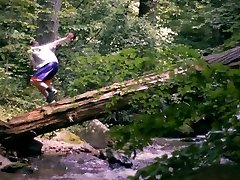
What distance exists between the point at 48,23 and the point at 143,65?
8176 mm

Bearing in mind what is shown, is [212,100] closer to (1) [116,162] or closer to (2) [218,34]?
(1) [116,162]

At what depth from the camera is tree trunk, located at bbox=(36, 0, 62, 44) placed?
12.3 meters

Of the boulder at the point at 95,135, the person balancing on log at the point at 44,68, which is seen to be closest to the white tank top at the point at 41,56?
the person balancing on log at the point at 44,68

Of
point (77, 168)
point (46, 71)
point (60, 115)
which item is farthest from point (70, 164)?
point (46, 71)

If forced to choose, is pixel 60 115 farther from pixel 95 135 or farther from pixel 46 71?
pixel 95 135

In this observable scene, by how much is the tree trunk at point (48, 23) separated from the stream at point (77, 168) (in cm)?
482

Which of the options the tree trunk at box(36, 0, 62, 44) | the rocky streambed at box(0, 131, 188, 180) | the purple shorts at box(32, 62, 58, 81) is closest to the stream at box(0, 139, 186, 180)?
the rocky streambed at box(0, 131, 188, 180)

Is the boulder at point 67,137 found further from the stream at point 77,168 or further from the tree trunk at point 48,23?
the tree trunk at point 48,23

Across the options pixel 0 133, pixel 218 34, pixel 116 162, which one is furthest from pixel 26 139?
pixel 218 34

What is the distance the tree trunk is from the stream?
4820 millimetres

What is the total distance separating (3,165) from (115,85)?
201 cm

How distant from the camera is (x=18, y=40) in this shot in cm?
1091

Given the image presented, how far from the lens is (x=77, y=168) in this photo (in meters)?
7.35

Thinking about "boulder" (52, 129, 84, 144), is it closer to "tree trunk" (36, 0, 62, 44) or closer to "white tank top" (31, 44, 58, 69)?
"white tank top" (31, 44, 58, 69)
